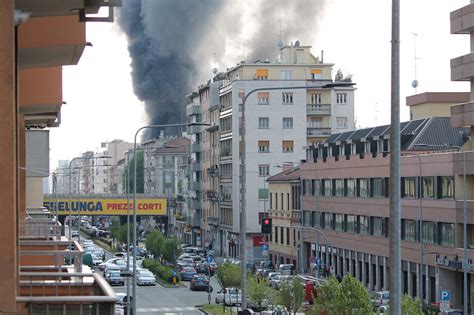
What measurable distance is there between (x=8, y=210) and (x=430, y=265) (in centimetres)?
5769

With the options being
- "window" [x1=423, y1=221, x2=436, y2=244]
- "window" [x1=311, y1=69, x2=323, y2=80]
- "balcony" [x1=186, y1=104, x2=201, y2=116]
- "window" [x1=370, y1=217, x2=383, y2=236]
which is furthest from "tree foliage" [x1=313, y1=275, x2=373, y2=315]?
"balcony" [x1=186, y1=104, x2=201, y2=116]

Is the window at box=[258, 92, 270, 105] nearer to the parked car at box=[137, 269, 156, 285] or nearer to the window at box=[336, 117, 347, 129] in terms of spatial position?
the window at box=[336, 117, 347, 129]

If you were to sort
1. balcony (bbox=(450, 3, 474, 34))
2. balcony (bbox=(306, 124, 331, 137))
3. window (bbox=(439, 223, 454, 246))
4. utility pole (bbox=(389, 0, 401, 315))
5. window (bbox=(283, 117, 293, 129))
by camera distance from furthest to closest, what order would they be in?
balcony (bbox=(306, 124, 331, 137))
window (bbox=(283, 117, 293, 129))
balcony (bbox=(450, 3, 474, 34))
window (bbox=(439, 223, 454, 246))
utility pole (bbox=(389, 0, 401, 315))

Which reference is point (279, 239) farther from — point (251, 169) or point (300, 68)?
point (300, 68)

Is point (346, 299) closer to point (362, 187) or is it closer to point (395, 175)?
point (395, 175)

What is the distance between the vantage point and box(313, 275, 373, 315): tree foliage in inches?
1716

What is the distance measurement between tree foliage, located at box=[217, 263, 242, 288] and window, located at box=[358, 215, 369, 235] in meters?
13.0

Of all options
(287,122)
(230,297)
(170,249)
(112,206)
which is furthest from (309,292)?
(112,206)

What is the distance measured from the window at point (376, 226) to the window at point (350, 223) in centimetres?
403

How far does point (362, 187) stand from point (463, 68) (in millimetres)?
17633

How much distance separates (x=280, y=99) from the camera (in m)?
112

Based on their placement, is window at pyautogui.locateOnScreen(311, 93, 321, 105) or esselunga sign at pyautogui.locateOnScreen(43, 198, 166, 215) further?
esselunga sign at pyautogui.locateOnScreen(43, 198, 166, 215)

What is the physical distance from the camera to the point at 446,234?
63625mm

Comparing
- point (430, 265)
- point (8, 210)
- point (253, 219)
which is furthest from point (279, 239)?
point (8, 210)
